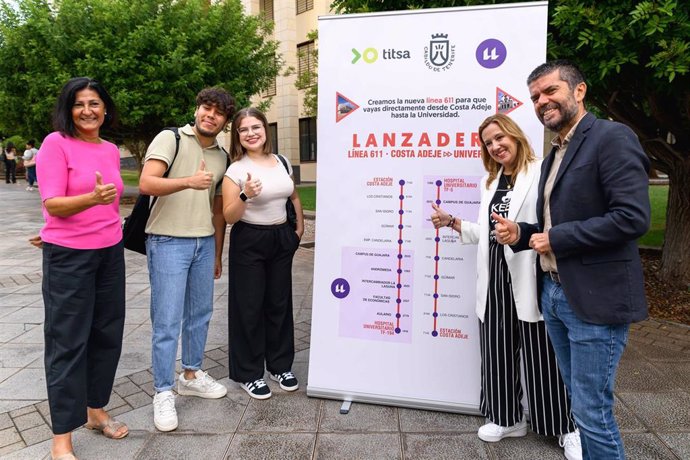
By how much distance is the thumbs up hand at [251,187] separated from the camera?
3037 mm

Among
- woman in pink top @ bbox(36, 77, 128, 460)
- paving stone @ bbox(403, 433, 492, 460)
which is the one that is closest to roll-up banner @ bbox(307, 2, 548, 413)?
paving stone @ bbox(403, 433, 492, 460)

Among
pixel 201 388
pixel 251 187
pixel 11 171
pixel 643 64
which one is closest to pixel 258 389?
pixel 201 388

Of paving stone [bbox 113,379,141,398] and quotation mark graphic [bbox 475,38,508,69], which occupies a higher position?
quotation mark graphic [bbox 475,38,508,69]

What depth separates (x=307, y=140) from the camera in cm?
2603

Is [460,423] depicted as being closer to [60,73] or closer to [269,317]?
[269,317]

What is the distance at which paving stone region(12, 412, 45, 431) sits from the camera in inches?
124

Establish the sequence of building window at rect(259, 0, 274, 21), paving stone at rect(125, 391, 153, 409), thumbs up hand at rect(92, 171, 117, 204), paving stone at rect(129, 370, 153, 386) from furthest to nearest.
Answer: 1. building window at rect(259, 0, 274, 21)
2. paving stone at rect(129, 370, 153, 386)
3. paving stone at rect(125, 391, 153, 409)
4. thumbs up hand at rect(92, 171, 117, 204)

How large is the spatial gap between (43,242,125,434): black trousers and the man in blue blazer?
6.90 ft

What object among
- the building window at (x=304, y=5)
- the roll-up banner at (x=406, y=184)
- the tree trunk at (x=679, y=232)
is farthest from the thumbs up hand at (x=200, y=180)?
the building window at (x=304, y=5)

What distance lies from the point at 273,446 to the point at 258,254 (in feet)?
3.89

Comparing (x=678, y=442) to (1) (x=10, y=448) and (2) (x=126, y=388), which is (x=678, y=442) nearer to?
(2) (x=126, y=388)

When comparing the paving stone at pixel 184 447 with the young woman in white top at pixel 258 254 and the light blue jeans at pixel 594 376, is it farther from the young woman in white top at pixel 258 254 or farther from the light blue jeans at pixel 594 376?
the light blue jeans at pixel 594 376

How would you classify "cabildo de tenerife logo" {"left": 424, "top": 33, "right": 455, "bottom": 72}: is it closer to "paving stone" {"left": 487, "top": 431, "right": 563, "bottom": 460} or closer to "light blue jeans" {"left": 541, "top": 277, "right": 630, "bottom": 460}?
"light blue jeans" {"left": 541, "top": 277, "right": 630, "bottom": 460}

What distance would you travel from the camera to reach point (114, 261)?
2832 millimetres
